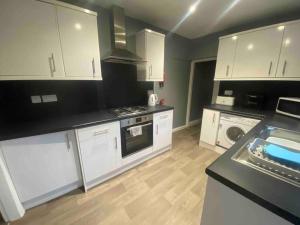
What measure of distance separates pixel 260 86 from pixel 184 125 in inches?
77.6

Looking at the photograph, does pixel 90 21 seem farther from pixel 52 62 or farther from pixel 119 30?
pixel 52 62

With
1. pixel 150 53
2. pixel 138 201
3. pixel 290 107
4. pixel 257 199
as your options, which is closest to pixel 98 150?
pixel 138 201

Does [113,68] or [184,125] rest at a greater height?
[113,68]

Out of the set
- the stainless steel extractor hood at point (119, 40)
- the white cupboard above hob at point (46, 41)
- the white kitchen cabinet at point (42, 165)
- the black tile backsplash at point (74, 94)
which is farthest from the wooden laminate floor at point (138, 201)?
the stainless steel extractor hood at point (119, 40)

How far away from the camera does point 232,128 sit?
2.31m

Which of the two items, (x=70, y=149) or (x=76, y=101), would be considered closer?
(x=70, y=149)

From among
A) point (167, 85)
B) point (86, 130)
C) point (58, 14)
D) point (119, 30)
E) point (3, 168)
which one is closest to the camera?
point (3, 168)

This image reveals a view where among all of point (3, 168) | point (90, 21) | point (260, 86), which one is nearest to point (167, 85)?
point (260, 86)

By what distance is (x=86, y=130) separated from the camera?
1563 millimetres

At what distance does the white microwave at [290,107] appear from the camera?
5.87 ft

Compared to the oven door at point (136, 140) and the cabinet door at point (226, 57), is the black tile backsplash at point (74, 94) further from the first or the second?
the cabinet door at point (226, 57)

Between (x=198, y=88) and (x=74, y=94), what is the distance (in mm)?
3282

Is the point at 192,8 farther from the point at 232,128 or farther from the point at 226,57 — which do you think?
the point at 232,128

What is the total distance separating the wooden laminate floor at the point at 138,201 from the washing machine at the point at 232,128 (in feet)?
2.10
